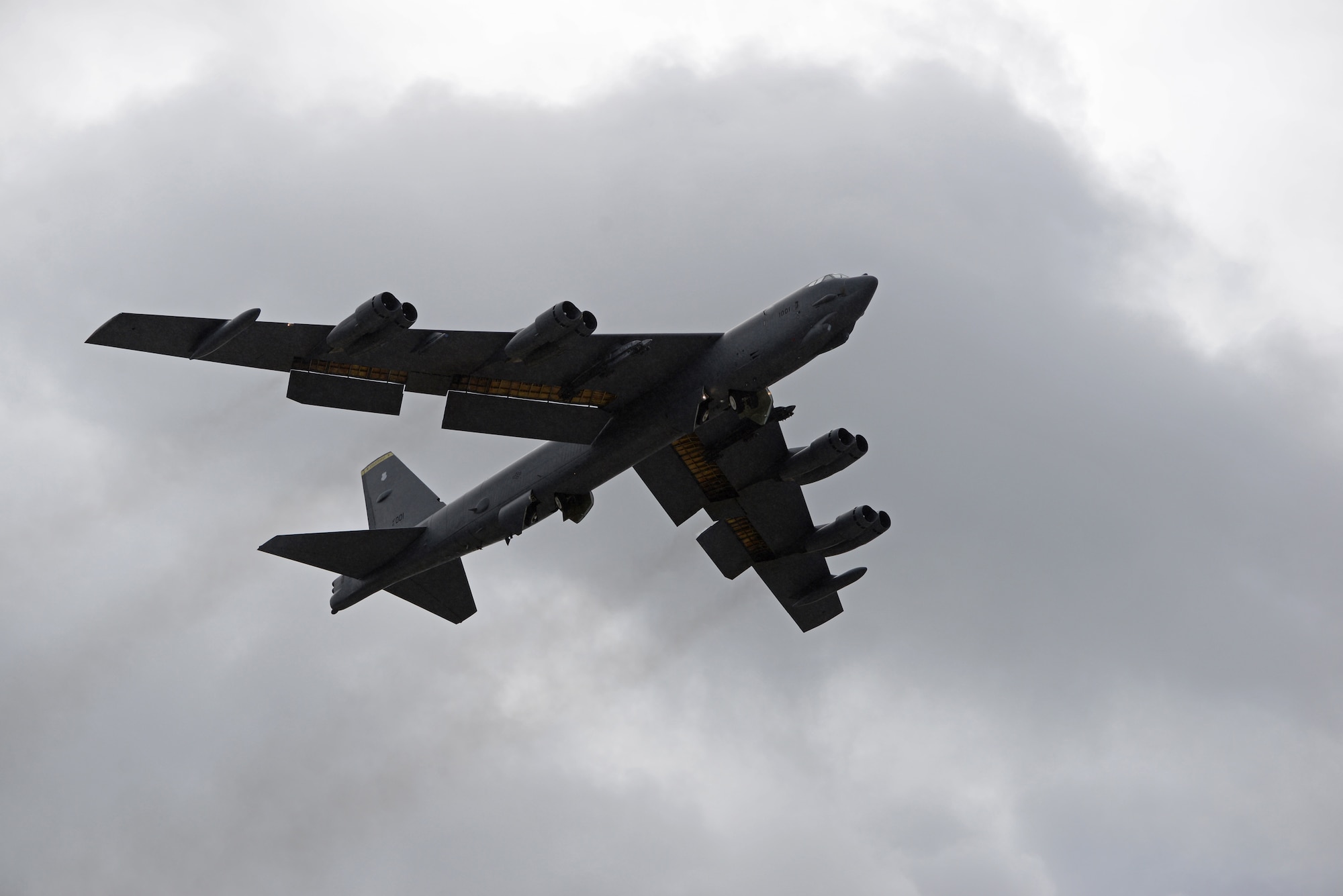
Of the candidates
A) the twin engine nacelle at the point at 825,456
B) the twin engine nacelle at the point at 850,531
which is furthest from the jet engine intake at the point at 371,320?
the twin engine nacelle at the point at 850,531

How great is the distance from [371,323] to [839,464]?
1540cm

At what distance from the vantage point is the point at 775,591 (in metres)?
45.3

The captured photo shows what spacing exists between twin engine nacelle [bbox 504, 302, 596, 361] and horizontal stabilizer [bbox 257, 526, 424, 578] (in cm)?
961

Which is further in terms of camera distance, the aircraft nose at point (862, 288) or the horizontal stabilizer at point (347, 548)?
the horizontal stabilizer at point (347, 548)

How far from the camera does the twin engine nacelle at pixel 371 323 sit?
29688mm

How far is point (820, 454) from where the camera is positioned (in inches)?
1518

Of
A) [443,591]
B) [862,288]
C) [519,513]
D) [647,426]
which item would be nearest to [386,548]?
[443,591]

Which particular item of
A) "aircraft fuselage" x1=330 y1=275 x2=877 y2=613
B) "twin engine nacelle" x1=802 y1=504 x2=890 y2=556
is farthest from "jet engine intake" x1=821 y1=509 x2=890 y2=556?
"aircraft fuselage" x1=330 y1=275 x2=877 y2=613

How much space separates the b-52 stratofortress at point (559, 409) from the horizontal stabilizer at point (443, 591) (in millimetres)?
51

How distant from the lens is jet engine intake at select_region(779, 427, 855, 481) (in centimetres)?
3819

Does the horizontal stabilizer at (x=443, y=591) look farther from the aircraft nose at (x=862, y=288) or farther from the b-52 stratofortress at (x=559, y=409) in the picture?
the aircraft nose at (x=862, y=288)

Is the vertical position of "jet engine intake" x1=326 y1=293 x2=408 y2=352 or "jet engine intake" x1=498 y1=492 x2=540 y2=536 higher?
"jet engine intake" x1=326 y1=293 x2=408 y2=352

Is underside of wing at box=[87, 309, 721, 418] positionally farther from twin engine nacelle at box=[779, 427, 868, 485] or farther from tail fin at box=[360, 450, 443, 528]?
tail fin at box=[360, 450, 443, 528]

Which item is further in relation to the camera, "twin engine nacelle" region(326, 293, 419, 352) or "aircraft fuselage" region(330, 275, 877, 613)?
"aircraft fuselage" region(330, 275, 877, 613)
